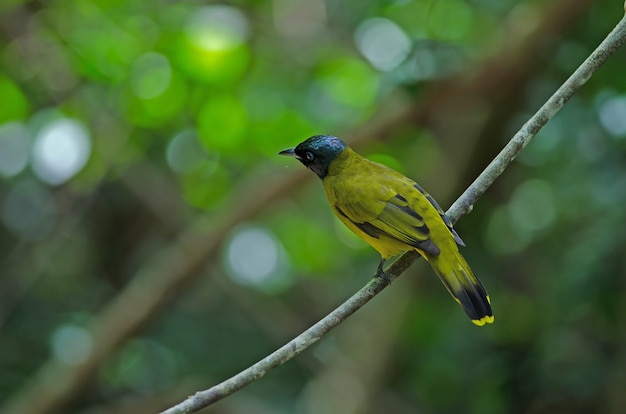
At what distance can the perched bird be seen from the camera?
11.2 feet

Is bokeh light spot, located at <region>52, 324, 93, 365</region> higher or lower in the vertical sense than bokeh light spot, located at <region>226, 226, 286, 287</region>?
lower

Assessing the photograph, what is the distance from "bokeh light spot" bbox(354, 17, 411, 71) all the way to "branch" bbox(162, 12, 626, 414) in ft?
7.18

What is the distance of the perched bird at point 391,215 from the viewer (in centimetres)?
341

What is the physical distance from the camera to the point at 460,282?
3.46m

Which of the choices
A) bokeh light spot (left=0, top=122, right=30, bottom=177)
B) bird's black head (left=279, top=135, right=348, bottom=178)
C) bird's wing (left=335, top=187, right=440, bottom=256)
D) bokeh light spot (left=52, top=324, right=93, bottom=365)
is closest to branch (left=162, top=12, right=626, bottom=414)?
bird's wing (left=335, top=187, right=440, bottom=256)

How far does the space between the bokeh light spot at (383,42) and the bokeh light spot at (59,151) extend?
196cm

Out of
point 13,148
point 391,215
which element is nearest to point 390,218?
point 391,215

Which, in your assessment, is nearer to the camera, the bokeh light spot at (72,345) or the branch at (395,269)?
the branch at (395,269)

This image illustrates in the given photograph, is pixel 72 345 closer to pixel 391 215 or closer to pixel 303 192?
pixel 303 192

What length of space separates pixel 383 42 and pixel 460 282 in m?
2.40

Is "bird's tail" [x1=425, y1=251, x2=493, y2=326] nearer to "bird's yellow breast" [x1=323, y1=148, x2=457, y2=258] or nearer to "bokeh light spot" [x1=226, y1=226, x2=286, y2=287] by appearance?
"bird's yellow breast" [x1=323, y1=148, x2=457, y2=258]

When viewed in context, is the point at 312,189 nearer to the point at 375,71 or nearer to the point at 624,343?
the point at 375,71

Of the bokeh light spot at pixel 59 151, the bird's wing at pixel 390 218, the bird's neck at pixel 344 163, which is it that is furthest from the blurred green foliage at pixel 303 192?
the bird's wing at pixel 390 218

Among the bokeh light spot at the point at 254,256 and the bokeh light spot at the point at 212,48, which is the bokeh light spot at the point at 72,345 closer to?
the bokeh light spot at the point at 254,256
